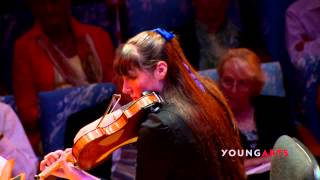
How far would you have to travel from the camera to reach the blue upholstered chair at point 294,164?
1751 mm

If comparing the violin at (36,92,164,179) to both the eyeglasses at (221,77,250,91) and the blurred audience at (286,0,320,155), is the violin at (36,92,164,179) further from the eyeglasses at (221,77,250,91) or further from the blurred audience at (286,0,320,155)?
the blurred audience at (286,0,320,155)

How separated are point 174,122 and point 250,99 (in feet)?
4.45

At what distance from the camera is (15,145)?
9.89ft

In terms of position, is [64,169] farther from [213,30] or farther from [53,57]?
[213,30]

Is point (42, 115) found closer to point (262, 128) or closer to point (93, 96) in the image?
point (93, 96)

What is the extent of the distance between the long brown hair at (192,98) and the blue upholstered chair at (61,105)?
1.22 m

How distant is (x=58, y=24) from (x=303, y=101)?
1472 mm

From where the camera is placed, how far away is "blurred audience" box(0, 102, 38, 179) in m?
2.93

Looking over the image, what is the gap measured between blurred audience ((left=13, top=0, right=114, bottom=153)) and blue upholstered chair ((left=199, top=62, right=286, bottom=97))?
0.71 metres

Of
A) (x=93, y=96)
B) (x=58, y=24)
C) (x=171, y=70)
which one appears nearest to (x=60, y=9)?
(x=58, y=24)

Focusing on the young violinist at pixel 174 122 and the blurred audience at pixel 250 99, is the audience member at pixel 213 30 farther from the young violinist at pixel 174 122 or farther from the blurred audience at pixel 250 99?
the young violinist at pixel 174 122

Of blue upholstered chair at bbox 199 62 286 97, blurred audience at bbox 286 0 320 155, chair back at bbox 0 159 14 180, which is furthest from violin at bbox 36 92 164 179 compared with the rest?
blurred audience at bbox 286 0 320 155

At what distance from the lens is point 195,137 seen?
1958mm

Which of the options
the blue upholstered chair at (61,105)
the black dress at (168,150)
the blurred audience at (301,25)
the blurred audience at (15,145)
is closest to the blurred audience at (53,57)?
the blue upholstered chair at (61,105)
